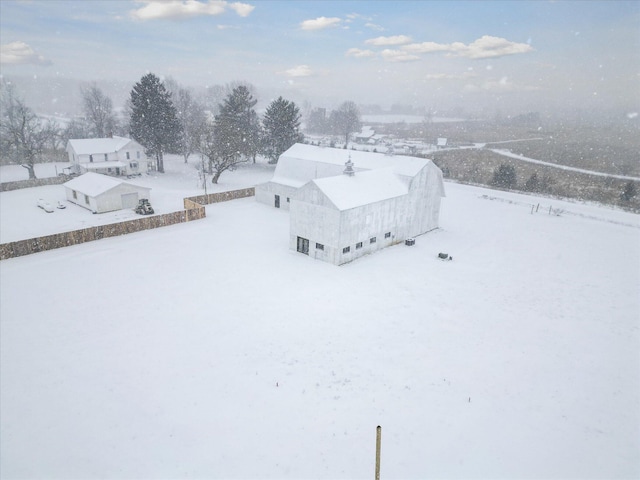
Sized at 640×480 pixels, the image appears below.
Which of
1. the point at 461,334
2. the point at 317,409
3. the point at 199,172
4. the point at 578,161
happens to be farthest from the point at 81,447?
the point at 578,161

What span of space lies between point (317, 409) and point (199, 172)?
50.8 m

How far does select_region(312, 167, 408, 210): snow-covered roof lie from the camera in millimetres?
27716

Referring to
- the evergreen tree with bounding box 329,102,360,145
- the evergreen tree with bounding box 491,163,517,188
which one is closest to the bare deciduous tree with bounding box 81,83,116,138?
the evergreen tree with bounding box 491,163,517,188

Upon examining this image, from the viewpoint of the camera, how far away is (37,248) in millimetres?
28297

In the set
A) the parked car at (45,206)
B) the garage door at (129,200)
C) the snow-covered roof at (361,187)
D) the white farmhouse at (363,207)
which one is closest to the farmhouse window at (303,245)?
the white farmhouse at (363,207)

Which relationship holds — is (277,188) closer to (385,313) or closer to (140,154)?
(385,313)

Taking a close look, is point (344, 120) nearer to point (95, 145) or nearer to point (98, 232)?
point (95, 145)

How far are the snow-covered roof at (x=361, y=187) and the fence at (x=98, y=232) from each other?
1549 centimetres

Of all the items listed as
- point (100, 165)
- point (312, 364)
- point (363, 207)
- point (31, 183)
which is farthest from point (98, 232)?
point (100, 165)

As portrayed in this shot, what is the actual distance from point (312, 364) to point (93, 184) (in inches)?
1376

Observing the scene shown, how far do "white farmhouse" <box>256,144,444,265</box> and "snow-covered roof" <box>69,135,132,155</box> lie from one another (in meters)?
36.0

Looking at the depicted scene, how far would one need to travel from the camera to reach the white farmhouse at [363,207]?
90.5 ft

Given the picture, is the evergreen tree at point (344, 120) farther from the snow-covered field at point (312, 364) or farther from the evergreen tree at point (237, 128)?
the snow-covered field at point (312, 364)

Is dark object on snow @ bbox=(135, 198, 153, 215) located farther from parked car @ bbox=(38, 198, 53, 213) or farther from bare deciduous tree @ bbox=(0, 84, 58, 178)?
bare deciduous tree @ bbox=(0, 84, 58, 178)
